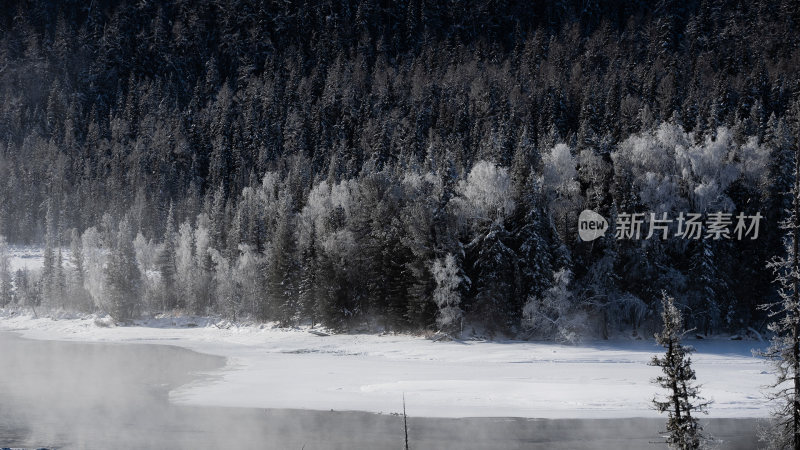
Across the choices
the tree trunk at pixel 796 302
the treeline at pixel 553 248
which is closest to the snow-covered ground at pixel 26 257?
the treeline at pixel 553 248

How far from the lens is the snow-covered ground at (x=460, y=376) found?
36812 millimetres

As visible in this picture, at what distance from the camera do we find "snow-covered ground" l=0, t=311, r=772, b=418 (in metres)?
36.8

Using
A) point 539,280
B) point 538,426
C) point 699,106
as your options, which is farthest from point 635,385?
point 699,106

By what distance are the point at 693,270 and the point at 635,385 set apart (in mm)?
23607

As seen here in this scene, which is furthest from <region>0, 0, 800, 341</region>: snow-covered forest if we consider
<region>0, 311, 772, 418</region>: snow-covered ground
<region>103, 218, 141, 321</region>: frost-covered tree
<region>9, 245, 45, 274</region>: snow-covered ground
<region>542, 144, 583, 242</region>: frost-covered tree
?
<region>9, 245, 45, 274</region>: snow-covered ground

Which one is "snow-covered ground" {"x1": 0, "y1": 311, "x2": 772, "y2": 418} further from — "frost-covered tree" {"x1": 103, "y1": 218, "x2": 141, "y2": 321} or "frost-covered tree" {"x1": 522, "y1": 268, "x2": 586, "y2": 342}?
"frost-covered tree" {"x1": 103, "y1": 218, "x2": 141, "y2": 321}

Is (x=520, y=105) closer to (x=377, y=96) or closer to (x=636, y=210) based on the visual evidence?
(x=377, y=96)

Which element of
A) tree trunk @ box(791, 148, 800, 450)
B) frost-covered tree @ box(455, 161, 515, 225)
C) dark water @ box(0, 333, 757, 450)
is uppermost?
frost-covered tree @ box(455, 161, 515, 225)

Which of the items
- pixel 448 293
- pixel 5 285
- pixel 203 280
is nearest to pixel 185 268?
pixel 203 280

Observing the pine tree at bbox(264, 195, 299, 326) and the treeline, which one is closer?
the treeline

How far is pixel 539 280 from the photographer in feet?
200

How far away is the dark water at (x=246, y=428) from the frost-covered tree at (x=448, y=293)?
25.2 meters

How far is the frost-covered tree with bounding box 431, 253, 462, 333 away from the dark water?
2520cm

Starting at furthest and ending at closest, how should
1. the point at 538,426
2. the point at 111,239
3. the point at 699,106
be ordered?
the point at 111,239 → the point at 699,106 → the point at 538,426
